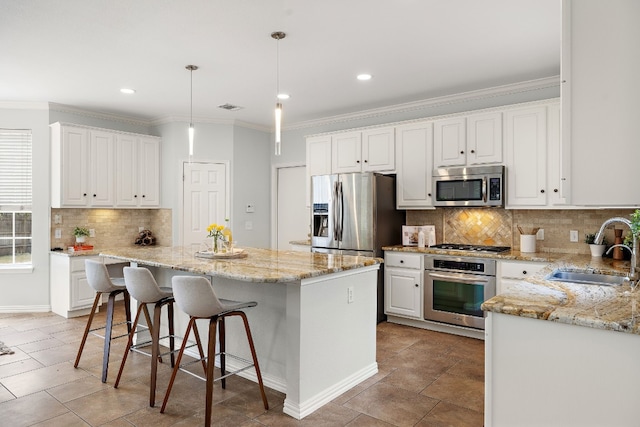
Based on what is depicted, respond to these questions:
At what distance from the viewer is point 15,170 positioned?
5.29 metres

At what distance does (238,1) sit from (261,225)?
14.0 feet

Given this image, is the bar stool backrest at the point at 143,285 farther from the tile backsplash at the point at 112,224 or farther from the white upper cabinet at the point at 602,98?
the tile backsplash at the point at 112,224

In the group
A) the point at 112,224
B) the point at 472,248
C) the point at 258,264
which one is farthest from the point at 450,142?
the point at 112,224

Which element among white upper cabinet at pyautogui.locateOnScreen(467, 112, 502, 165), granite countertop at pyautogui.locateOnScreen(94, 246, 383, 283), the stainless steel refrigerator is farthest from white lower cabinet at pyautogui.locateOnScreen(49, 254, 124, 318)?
white upper cabinet at pyautogui.locateOnScreen(467, 112, 502, 165)

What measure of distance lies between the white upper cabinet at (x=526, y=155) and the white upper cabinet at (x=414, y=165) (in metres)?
0.83

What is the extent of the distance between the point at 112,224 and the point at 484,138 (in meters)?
4.99

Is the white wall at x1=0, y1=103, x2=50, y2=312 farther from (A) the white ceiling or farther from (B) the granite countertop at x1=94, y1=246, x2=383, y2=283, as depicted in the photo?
(B) the granite countertop at x1=94, y1=246, x2=383, y2=283

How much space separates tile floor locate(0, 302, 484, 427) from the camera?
263cm

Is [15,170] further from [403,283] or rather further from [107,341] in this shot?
[403,283]

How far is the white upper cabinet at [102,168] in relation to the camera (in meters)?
5.23

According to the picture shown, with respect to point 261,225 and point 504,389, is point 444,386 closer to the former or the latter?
point 504,389

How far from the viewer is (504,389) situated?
182 cm

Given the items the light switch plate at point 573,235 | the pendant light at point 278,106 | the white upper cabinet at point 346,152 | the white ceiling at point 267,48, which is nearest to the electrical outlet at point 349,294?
the pendant light at point 278,106

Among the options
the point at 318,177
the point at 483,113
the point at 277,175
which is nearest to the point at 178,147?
the point at 277,175
